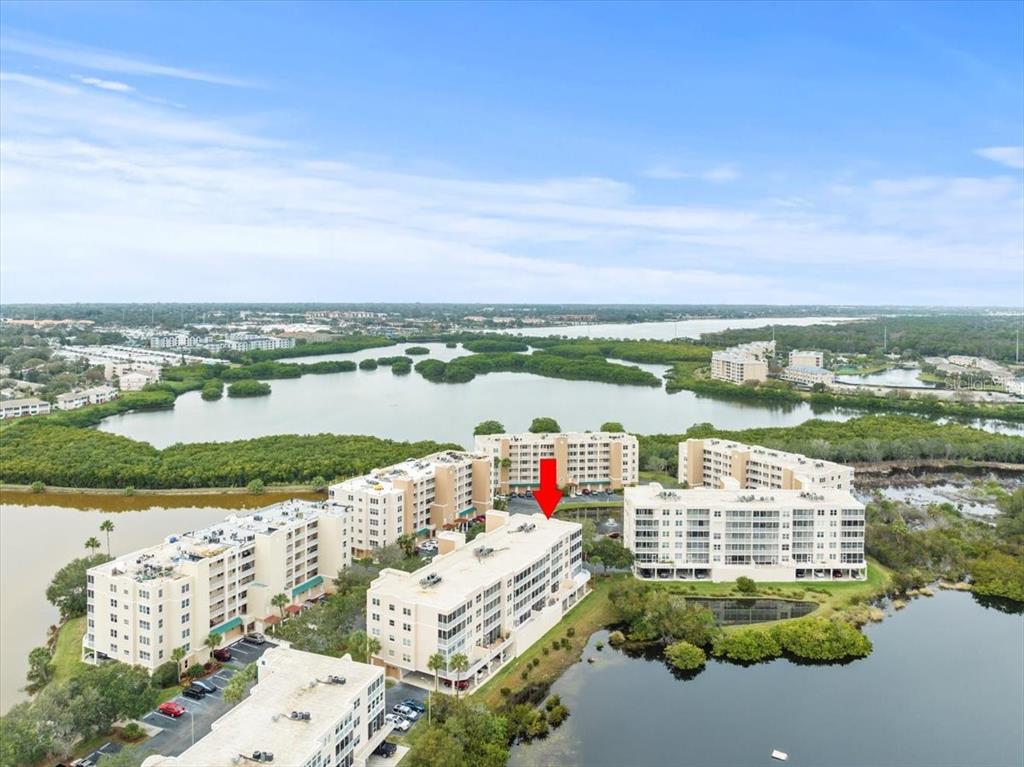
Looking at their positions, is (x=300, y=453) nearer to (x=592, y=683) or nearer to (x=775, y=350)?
(x=592, y=683)

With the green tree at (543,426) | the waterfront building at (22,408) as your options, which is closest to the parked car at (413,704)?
the green tree at (543,426)

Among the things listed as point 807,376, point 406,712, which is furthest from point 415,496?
point 807,376

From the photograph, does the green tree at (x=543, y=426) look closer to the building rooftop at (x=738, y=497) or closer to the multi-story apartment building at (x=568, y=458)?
the multi-story apartment building at (x=568, y=458)

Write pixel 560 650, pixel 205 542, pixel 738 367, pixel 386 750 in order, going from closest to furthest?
pixel 386 750 → pixel 560 650 → pixel 205 542 → pixel 738 367

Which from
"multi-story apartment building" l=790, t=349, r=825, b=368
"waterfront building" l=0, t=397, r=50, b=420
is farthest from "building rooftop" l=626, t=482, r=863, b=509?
"multi-story apartment building" l=790, t=349, r=825, b=368

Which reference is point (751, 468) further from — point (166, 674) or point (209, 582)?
point (166, 674)

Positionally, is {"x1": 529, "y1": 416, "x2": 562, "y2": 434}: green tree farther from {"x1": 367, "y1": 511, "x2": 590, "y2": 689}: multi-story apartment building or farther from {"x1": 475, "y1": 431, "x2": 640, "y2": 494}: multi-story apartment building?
{"x1": 367, "y1": 511, "x2": 590, "y2": 689}: multi-story apartment building
